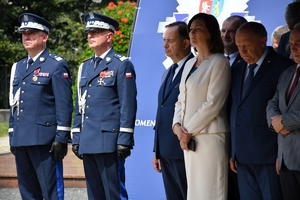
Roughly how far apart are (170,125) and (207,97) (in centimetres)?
50

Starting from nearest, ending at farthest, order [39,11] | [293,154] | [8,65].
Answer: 1. [293,154]
2. [8,65]
3. [39,11]

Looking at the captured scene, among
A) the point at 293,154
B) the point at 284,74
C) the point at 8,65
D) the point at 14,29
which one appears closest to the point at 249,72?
the point at 284,74

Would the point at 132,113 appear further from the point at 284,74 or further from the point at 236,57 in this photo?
the point at 284,74

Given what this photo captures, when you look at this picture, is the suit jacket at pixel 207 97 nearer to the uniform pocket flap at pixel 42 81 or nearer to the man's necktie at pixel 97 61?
the man's necktie at pixel 97 61

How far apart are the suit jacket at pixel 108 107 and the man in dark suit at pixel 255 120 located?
42.0 inches

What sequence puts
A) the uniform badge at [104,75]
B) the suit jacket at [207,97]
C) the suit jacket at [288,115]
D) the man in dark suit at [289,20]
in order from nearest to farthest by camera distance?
the suit jacket at [288,115] < the suit jacket at [207,97] < the man in dark suit at [289,20] < the uniform badge at [104,75]

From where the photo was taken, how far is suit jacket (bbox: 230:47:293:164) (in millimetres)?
4711

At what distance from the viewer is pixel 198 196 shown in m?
4.99

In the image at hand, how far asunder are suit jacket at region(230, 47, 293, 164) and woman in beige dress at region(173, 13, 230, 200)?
0.50ft

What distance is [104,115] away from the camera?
5758 millimetres

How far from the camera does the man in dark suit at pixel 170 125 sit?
5324 mm

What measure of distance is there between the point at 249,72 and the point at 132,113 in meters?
1.20

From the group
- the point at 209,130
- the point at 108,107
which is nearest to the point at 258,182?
the point at 209,130

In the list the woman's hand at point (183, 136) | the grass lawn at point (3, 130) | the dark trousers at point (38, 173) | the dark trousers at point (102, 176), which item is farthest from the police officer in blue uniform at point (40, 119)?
the grass lawn at point (3, 130)
